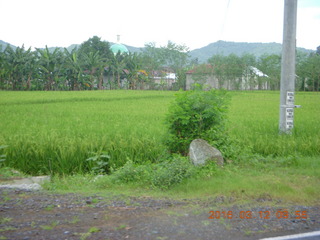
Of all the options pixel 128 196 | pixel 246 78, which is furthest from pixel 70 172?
pixel 246 78

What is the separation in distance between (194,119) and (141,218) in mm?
3002

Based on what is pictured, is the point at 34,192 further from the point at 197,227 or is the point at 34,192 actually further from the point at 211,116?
the point at 211,116

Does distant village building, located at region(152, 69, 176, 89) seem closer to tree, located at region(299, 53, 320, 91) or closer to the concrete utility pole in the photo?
tree, located at region(299, 53, 320, 91)

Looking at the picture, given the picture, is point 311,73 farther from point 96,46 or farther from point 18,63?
point 18,63

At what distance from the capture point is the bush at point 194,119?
21.1 feet

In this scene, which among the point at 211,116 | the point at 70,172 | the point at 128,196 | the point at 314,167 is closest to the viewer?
the point at 128,196

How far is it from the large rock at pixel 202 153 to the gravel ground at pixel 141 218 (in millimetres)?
1334

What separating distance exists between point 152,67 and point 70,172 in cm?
4497

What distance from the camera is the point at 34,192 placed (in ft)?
15.9

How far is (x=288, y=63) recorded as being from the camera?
864 cm

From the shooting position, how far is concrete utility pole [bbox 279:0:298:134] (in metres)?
8.54

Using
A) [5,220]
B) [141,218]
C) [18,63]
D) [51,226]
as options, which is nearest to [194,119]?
[141,218]
